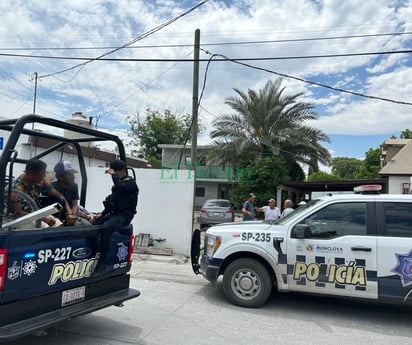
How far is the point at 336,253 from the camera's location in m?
5.37

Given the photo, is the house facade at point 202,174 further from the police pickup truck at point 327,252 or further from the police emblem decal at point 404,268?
the police emblem decal at point 404,268

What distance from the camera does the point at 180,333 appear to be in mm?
4539

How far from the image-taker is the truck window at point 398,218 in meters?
5.26

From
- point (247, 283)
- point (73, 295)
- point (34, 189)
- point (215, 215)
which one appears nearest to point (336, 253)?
point (247, 283)

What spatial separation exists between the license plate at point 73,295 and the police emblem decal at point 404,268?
401cm

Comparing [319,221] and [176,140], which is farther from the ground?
[176,140]

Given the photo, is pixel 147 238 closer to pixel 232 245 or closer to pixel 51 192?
pixel 232 245

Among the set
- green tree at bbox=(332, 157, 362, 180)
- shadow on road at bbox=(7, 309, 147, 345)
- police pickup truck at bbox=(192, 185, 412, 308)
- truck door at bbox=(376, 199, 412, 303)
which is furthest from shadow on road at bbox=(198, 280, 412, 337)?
green tree at bbox=(332, 157, 362, 180)

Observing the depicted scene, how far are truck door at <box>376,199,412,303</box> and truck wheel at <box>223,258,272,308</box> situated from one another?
159 centimetres

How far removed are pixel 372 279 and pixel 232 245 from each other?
2027mm

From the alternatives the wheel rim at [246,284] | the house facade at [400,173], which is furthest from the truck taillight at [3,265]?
the house facade at [400,173]

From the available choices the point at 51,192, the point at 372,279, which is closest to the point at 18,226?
the point at 51,192

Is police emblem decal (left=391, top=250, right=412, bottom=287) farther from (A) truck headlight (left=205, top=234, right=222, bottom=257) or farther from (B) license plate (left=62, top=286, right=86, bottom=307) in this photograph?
(B) license plate (left=62, top=286, right=86, bottom=307)

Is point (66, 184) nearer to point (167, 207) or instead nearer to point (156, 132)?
point (167, 207)
